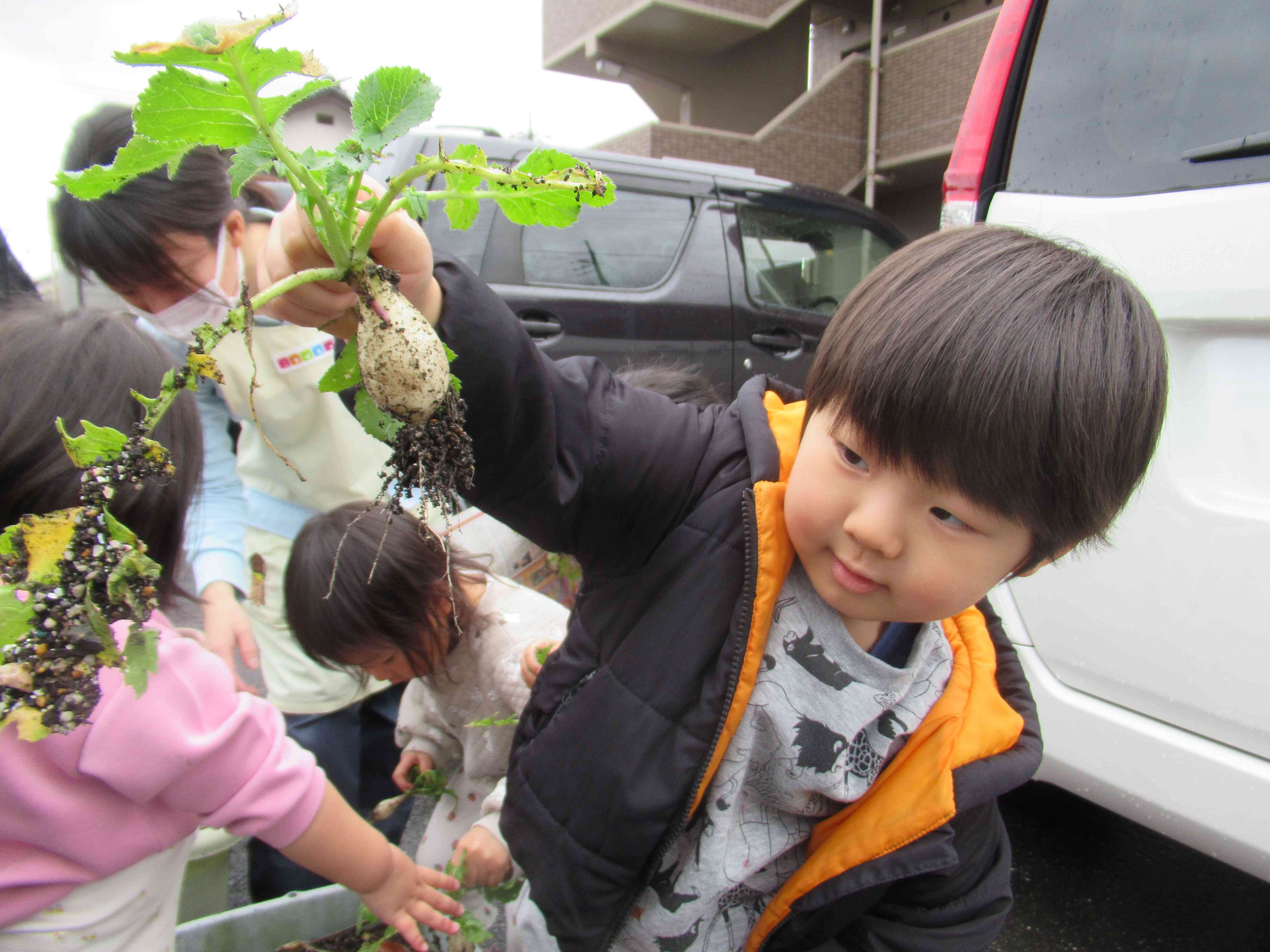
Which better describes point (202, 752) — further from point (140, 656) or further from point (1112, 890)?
point (1112, 890)

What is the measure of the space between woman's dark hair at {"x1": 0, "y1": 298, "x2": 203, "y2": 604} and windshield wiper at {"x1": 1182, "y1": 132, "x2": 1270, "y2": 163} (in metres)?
1.63

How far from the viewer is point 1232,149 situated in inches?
50.2

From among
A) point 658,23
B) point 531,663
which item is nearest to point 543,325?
point 531,663

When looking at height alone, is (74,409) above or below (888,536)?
above

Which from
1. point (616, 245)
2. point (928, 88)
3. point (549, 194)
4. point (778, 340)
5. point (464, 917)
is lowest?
point (464, 917)

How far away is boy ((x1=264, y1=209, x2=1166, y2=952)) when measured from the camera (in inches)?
31.3

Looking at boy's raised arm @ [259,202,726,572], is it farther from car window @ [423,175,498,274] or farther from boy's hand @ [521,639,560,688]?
car window @ [423,175,498,274]

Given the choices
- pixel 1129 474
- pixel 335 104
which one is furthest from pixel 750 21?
pixel 1129 474

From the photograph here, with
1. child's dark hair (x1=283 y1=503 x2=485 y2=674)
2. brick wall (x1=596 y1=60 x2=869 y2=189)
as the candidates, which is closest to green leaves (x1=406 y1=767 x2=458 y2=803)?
child's dark hair (x1=283 y1=503 x2=485 y2=674)

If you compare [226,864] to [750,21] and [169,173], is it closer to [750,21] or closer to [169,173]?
[169,173]

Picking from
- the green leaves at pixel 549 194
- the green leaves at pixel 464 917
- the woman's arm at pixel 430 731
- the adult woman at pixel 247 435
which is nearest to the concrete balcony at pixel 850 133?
the adult woman at pixel 247 435

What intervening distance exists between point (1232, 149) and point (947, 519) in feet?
3.22

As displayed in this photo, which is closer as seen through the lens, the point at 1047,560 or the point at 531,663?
the point at 1047,560

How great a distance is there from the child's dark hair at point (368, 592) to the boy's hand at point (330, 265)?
816mm
